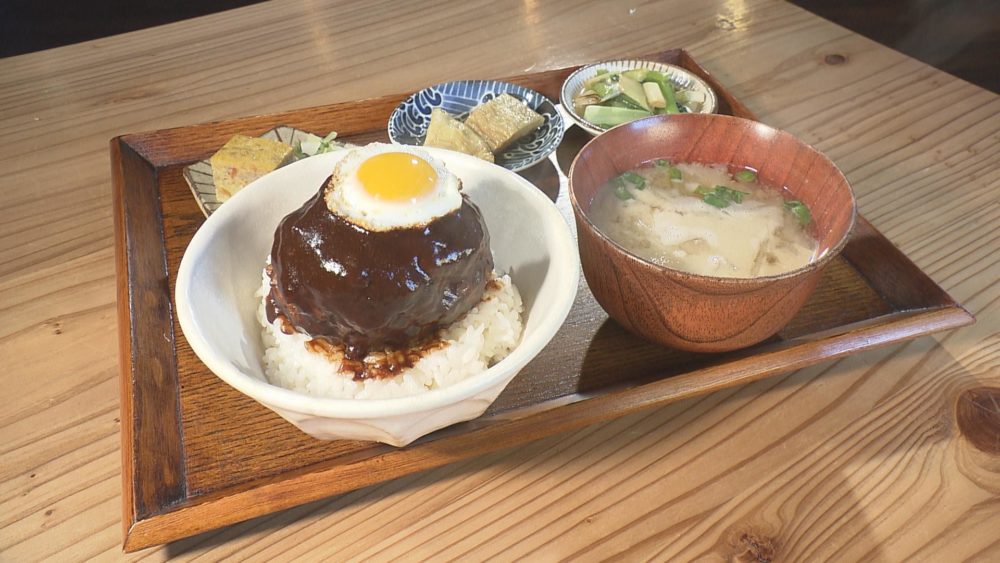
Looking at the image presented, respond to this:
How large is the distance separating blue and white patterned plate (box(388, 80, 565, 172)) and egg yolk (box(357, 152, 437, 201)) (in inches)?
37.3

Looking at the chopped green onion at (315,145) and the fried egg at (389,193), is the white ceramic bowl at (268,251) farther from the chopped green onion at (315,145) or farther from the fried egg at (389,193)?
the chopped green onion at (315,145)

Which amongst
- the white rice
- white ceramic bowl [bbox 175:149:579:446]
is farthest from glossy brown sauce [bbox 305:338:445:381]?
white ceramic bowl [bbox 175:149:579:446]

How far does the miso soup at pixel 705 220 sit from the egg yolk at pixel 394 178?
562mm

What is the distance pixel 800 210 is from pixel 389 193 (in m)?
1.14

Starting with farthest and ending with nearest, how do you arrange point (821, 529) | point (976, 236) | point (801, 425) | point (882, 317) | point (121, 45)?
point (121, 45) < point (976, 236) < point (882, 317) < point (801, 425) < point (821, 529)

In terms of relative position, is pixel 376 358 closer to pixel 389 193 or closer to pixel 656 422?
pixel 389 193

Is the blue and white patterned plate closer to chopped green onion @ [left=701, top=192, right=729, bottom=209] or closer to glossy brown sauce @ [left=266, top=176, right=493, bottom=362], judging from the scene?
chopped green onion @ [left=701, top=192, right=729, bottom=209]

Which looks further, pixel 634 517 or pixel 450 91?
pixel 450 91

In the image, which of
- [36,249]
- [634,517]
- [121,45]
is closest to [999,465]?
[634,517]

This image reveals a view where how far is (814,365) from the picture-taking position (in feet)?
6.07

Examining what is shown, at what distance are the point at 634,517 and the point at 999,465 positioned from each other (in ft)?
2.98

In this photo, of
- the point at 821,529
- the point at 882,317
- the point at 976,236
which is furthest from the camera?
the point at 976,236

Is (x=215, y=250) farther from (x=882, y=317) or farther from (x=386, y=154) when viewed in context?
(x=882, y=317)

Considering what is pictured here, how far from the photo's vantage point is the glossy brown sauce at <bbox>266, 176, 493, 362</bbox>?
1482 millimetres
